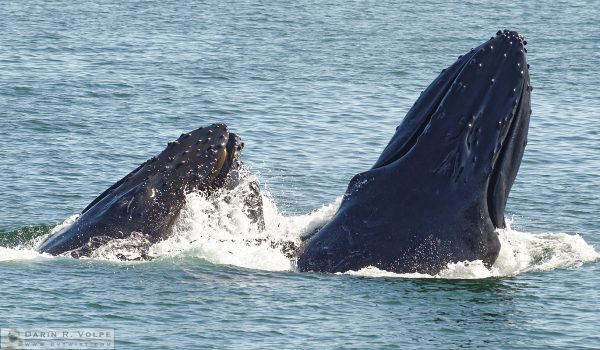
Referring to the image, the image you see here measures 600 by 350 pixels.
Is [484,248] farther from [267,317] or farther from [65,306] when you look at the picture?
[65,306]

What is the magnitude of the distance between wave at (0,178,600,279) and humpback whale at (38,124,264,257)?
0.48 ft

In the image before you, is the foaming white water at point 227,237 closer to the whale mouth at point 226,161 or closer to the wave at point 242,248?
the wave at point 242,248

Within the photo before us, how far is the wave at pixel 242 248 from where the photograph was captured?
1595 centimetres

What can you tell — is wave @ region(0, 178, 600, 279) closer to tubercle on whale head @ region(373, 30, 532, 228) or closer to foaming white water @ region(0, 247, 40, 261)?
foaming white water @ region(0, 247, 40, 261)

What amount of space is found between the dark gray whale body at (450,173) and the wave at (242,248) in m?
0.32

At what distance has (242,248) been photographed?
1703cm

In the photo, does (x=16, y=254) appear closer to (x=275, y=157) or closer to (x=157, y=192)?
(x=157, y=192)

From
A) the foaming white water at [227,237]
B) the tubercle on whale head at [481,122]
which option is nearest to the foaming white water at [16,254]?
→ the foaming white water at [227,237]

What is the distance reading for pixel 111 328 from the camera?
560 inches

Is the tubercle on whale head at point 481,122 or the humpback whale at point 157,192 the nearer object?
the tubercle on whale head at point 481,122

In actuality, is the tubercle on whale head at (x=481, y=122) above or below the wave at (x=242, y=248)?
above

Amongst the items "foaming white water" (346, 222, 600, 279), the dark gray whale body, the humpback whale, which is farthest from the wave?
the dark gray whale body

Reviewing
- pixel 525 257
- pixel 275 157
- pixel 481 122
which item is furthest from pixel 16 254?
pixel 275 157

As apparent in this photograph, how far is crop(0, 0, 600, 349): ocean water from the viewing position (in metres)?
14.7
